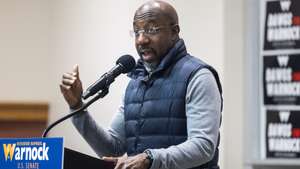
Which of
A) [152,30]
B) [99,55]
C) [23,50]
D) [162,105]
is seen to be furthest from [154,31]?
[23,50]

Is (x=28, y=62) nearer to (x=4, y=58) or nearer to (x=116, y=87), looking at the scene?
(x=4, y=58)

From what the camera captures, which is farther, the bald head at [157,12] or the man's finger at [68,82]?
the bald head at [157,12]

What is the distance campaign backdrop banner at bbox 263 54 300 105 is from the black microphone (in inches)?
32.8

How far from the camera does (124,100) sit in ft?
5.89

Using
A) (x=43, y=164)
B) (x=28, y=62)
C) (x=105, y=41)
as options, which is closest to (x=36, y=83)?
(x=28, y=62)

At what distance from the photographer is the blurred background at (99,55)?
2.31 m

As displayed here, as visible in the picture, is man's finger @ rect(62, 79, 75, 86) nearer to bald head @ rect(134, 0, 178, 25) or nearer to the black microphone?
the black microphone

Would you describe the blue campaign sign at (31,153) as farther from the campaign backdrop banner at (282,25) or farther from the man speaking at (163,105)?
the campaign backdrop banner at (282,25)

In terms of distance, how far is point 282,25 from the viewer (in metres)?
2.22

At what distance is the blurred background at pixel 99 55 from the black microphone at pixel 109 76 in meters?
0.85

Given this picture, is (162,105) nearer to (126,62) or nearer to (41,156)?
(126,62)

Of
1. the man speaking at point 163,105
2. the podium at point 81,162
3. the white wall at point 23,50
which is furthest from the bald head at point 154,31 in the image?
the white wall at point 23,50

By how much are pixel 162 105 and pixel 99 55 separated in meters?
1.41

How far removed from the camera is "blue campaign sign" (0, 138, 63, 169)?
126 centimetres
